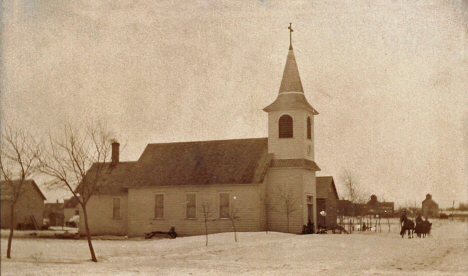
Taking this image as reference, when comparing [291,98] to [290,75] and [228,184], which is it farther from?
[290,75]

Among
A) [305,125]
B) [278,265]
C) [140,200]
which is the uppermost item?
[305,125]

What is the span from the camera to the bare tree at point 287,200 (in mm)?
28688

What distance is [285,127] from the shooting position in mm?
30391

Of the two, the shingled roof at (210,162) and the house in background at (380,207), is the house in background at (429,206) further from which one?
the shingled roof at (210,162)

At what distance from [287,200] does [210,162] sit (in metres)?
4.72

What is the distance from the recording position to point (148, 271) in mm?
15820

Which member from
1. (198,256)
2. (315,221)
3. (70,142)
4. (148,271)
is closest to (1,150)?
(70,142)

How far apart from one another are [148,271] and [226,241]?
30.4 ft

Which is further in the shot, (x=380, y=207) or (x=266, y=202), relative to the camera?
(x=266, y=202)

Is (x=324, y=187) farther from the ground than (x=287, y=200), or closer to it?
farther from the ground

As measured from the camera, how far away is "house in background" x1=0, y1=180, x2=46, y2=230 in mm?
13664

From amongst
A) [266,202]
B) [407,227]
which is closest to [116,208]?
[266,202]

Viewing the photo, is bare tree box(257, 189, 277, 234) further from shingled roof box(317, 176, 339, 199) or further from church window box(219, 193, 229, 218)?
shingled roof box(317, 176, 339, 199)

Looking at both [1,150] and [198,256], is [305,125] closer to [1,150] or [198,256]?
[198,256]
